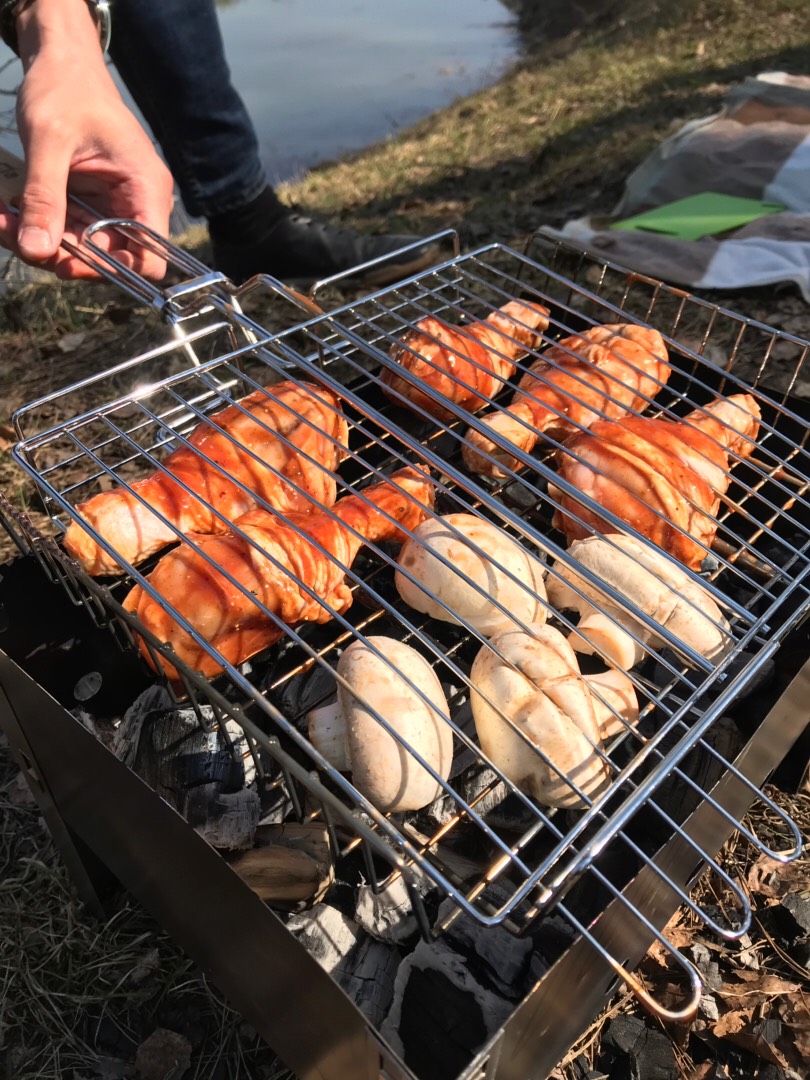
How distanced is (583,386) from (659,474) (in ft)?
1.92

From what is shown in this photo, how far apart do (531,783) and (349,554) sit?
2.62 feet

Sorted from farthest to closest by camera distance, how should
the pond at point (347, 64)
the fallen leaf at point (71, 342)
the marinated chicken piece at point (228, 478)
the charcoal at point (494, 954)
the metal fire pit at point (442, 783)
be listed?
the pond at point (347, 64) → the fallen leaf at point (71, 342) → the marinated chicken piece at point (228, 478) → the charcoal at point (494, 954) → the metal fire pit at point (442, 783)

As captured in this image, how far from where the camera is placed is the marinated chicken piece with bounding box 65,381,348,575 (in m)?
2.12

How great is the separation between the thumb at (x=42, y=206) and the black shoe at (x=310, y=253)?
2.88 metres

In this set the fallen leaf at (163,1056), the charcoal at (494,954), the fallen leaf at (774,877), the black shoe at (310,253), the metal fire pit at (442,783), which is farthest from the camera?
the black shoe at (310,253)

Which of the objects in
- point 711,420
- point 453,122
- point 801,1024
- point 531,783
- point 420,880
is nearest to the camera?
point 531,783

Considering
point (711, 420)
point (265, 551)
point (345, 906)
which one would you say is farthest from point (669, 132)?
point (345, 906)

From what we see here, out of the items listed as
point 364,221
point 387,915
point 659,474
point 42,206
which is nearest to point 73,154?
point 42,206

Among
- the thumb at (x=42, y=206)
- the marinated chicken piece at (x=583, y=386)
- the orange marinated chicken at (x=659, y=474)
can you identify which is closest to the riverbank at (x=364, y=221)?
the orange marinated chicken at (x=659, y=474)

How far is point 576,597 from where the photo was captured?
→ 2.12 metres

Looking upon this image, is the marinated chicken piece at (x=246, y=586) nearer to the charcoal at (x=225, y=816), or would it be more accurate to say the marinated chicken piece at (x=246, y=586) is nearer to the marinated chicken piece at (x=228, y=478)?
the marinated chicken piece at (x=228, y=478)

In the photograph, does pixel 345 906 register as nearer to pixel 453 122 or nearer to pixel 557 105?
pixel 557 105

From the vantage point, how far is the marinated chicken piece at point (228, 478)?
2123 millimetres

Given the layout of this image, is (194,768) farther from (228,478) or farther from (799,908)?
(799,908)
